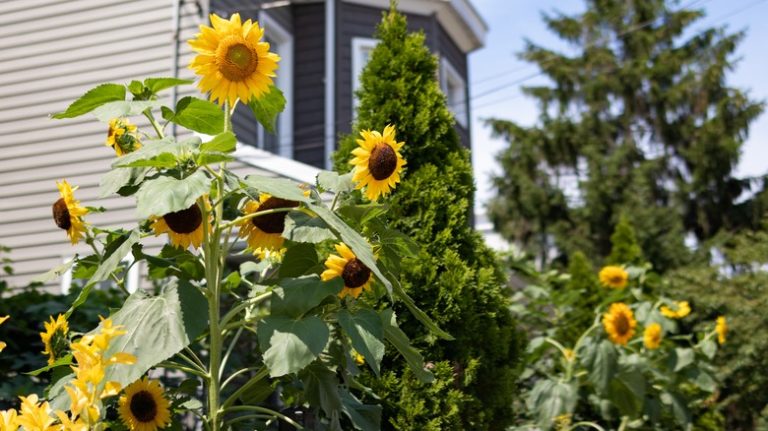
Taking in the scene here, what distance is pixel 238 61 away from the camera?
2.56 meters

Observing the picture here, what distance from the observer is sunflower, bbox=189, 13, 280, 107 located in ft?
8.36

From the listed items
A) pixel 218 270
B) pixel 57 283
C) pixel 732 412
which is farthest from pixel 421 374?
pixel 732 412

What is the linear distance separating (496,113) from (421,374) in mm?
18790

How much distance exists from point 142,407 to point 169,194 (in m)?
0.76

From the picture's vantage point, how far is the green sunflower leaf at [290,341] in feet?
7.36

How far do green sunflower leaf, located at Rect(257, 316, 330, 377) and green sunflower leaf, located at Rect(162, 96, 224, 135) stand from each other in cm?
64

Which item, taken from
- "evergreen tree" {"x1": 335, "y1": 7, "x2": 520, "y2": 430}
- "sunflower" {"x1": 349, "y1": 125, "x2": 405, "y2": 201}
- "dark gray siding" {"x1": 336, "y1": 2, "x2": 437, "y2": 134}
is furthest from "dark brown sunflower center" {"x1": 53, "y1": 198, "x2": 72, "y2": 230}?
"dark gray siding" {"x1": 336, "y1": 2, "x2": 437, "y2": 134}

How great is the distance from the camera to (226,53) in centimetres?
255

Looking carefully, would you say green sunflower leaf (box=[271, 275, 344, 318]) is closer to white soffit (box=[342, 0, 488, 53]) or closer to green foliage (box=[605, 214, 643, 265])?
white soffit (box=[342, 0, 488, 53])

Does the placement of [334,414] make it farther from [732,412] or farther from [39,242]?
[732,412]

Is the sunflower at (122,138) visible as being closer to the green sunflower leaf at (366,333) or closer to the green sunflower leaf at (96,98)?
the green sunflower leaf at (96,98)

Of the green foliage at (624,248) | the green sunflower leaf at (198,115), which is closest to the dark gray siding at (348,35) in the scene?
the green foliage at (624,248)

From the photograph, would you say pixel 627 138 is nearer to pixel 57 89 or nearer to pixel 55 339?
pixel 57 89

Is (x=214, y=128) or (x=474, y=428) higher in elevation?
(x=214, y=128)
